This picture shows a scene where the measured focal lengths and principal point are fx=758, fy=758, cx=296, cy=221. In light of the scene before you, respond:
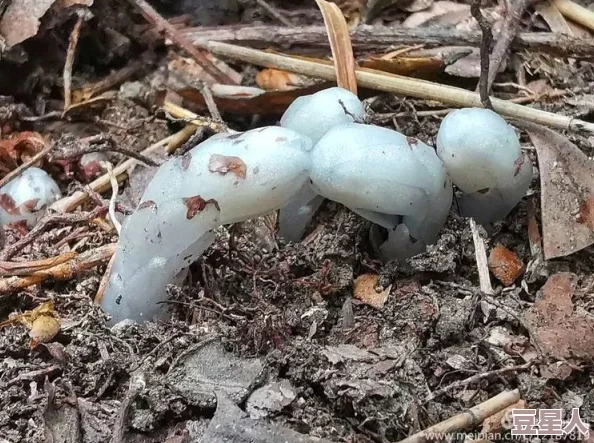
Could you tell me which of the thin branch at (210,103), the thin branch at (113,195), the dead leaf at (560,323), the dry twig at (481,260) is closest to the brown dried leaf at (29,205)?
the thin branch at (113,195)

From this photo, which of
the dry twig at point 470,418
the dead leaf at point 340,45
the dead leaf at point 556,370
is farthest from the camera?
the dead leaf at point 340,45

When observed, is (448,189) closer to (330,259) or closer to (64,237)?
(330,259)

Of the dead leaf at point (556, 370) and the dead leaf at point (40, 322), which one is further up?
the dead leaf at point (40, 322)

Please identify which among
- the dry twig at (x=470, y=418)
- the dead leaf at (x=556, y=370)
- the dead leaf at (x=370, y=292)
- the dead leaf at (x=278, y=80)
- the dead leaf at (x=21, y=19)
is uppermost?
the dead leaf at (x=21, y=19)

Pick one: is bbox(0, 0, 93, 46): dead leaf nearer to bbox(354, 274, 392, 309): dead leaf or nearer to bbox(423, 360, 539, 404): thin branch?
bbox(354, 274, 392, 309): dead leaf

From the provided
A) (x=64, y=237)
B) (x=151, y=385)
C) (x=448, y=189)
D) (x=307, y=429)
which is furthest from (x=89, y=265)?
(x=448, y=189)

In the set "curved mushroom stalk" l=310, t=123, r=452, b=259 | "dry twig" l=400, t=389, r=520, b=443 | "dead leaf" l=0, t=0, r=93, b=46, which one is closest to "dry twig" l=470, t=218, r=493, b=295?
"curved mushroom stalk" l=310, t=123, r=452, b=259

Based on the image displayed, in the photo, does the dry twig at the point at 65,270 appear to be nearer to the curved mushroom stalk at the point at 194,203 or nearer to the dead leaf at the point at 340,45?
the curved mushroom stalk at the point at 194,203
